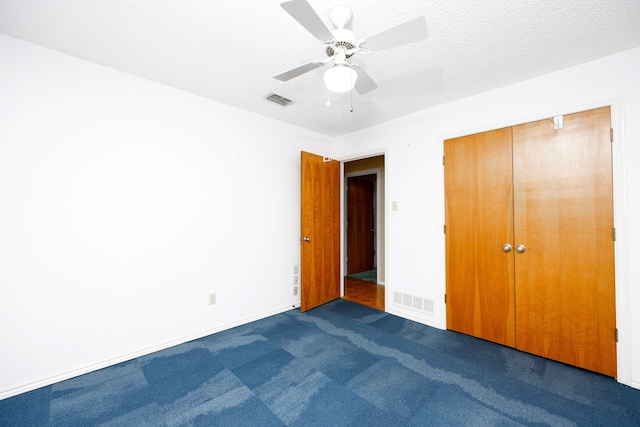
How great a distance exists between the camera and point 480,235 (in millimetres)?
2797

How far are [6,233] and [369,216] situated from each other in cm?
566

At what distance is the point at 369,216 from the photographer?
6.38 metres

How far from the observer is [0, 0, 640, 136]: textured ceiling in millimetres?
1651

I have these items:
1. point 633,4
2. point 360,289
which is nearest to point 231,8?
point 633,4

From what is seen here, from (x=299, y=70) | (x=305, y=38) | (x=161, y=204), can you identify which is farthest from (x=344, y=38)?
(x=161, y=204)

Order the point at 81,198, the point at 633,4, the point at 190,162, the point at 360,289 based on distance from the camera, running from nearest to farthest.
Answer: the point at 633,4 → the point at 81,198 → the point at 190,162 → the point at 360,289

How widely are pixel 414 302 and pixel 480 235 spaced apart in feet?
3.71

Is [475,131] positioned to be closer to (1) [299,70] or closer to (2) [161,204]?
(1) [299,70]

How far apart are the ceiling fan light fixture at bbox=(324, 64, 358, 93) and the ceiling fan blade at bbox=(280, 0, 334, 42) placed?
0.53 ft

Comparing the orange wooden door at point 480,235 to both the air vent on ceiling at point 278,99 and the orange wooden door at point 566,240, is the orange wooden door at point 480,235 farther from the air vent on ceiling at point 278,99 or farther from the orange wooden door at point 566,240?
the air vent on ceiling at point 278,99

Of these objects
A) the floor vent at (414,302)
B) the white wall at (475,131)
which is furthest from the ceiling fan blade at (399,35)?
the floor vent at (414,302)

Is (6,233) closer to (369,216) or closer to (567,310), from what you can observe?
(567,310)

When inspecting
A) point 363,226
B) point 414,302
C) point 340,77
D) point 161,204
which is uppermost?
point 340,77

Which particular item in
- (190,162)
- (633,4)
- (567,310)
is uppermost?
(633,4)
